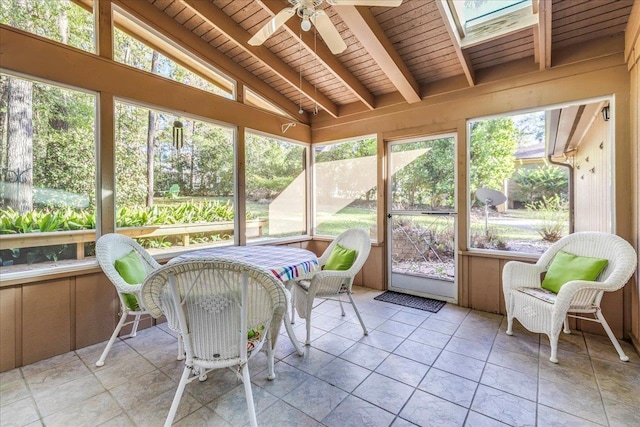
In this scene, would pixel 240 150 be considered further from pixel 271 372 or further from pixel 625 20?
pixel 625 20

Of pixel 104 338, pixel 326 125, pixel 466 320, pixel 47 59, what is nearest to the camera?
pixel 47 59

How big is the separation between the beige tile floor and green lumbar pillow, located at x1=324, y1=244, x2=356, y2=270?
65 centimetres

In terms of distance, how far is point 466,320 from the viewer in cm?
309

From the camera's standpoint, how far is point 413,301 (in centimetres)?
371

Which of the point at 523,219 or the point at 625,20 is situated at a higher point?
the point at 625,20

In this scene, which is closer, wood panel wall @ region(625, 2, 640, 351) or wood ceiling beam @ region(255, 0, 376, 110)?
wood panel wall @ region(625, 2, 640, 351)

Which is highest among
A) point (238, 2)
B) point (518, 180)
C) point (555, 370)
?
point (238, 2)

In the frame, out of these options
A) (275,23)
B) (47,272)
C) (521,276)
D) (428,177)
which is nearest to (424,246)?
(428,177)

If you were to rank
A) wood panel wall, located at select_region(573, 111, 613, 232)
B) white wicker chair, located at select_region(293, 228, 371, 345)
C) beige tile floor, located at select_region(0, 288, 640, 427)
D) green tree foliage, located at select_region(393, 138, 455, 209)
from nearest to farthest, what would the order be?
beige tile floor, located at select_region(0, 288, 640, 427)
white wicker chair, located at select_region(293, 228, 371, 345)
wood panel wall, located at select_region(573, 111, 613, 232)
green tree foliage, located at select_region(393, 138, 455, 209)

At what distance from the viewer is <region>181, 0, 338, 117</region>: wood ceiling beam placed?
2871 mm

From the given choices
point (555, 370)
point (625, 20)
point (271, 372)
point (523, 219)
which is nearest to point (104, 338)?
point (271, 372)

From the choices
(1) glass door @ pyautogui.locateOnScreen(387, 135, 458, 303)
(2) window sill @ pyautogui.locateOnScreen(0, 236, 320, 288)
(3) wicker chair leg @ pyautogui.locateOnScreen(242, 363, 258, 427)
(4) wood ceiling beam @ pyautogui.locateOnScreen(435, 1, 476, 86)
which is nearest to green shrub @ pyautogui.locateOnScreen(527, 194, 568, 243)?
(1) glass door @ pyautogui.locateOnScreen(387, 135, 458, 303)

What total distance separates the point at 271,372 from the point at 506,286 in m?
2.28

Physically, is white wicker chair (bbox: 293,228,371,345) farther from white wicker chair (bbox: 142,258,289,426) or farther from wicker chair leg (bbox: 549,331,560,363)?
wicker chair leg (bbox: 549,331,560,363)
